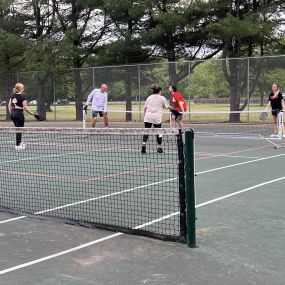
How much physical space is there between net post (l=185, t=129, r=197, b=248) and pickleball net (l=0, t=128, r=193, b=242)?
119 mm

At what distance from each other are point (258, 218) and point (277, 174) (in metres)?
3.41

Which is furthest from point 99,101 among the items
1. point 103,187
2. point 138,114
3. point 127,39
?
point 103,187

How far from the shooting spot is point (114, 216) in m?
6.34

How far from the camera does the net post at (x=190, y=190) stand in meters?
5.10

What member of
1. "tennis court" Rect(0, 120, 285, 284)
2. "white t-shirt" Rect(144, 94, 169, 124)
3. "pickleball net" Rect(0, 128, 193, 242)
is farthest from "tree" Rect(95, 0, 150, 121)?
"tennis court" Rect(0, 120, 285, 284)

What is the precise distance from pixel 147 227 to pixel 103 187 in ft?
8.26

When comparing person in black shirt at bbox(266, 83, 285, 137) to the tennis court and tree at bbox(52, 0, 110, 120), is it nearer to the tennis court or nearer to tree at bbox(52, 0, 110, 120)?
the tennis court

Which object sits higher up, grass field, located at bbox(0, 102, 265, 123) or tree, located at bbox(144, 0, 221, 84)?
tree, located at bbox(144, 0, 221, 84)

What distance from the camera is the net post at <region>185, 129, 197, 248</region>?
5.10 meters

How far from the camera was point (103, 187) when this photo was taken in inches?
324

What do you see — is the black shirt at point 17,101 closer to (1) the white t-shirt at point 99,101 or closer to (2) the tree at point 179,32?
(1) the white t-shirt at point 99,101

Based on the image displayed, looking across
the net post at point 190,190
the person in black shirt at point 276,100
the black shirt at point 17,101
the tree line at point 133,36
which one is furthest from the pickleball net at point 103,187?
the tree line at point 133,36

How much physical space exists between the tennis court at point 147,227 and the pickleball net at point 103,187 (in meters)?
0.02

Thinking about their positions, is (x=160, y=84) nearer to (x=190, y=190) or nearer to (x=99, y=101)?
(x=99, y=101)
